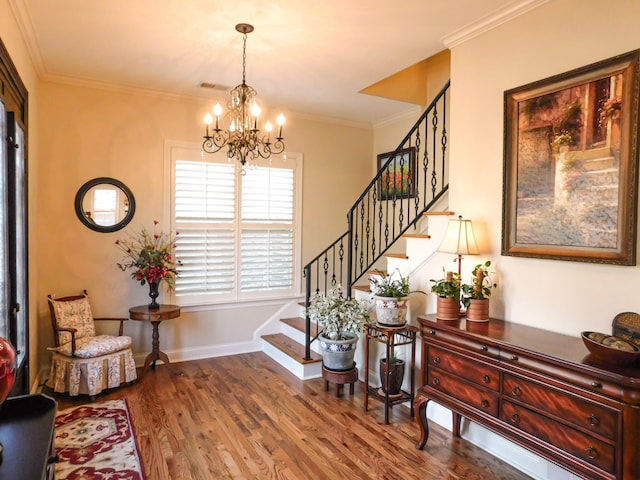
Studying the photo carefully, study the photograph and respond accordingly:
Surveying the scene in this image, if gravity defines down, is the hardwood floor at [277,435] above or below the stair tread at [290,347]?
below

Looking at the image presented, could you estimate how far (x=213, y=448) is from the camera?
304cm

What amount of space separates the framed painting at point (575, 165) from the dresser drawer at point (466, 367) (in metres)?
0.81

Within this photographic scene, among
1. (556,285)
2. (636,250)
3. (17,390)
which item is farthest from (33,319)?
(636,250)

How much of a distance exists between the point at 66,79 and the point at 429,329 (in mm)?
4282

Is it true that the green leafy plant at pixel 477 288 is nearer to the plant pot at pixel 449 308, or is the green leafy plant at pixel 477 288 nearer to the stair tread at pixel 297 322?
the plant pot at pixel 449 308

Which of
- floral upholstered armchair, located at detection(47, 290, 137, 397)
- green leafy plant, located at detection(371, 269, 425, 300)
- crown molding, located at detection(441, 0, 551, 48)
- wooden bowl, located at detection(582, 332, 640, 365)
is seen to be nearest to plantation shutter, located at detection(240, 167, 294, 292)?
floral upholstered armchair, located at detection(47, 290, 137, 397)

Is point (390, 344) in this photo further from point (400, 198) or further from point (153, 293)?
point (153, 293)

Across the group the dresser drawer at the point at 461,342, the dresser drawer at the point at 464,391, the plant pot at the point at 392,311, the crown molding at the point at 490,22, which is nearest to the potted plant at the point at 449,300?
the dresser drawer at the point at 461,342

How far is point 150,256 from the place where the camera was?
14.5 feet

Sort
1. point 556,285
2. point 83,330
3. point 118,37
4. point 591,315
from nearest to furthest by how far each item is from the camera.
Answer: point 591,315, point 556,285, point 118,37, point 83,330

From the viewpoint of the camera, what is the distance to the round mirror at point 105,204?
4.42 m

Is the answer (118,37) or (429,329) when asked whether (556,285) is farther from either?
(118,37)

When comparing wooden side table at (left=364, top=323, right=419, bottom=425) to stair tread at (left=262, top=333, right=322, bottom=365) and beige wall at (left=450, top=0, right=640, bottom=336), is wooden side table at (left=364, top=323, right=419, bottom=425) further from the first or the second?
stair tread at (left=262, top=333, right=322, bottom=365)

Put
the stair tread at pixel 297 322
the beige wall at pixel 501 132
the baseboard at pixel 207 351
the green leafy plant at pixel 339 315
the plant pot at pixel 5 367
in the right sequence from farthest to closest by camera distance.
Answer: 1. the stair tread at pixel 297 322
2. the baseboard at pixel 207 351
3. the green leafy plant at pixel 339 315
4. the beige wall at pixel 501 132
5. the plant pot at pixel 5 367
